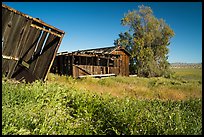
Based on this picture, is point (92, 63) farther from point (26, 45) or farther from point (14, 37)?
point (14, 37)

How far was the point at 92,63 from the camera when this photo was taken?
88.0 feet

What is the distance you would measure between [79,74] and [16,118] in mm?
19379

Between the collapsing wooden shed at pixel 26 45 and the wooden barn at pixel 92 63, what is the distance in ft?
42.5

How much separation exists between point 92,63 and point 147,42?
12639mm

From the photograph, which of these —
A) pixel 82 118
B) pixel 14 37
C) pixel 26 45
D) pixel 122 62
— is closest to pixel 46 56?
pixel 26 45

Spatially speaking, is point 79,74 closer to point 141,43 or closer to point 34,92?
point 141,43

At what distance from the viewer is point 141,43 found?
35.7 m

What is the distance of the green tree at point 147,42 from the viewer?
115 feet

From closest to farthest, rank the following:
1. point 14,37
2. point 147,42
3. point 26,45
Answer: point 14,37 → point 26,45 → point 147,42

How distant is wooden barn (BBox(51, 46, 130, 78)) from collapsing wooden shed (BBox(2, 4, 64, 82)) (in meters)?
12.9

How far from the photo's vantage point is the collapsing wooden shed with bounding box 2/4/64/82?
29.0ft

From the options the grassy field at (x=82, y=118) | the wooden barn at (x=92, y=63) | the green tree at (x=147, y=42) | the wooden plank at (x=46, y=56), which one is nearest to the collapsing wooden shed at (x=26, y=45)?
the wooden plank at (x=46, y=56)

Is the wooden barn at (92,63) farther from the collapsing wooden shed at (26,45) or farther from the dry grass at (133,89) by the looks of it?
the collapsing wooden shed at (26,45)

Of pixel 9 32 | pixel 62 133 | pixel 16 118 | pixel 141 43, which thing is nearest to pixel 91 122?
pixel 62 133
